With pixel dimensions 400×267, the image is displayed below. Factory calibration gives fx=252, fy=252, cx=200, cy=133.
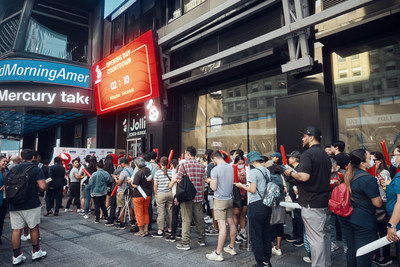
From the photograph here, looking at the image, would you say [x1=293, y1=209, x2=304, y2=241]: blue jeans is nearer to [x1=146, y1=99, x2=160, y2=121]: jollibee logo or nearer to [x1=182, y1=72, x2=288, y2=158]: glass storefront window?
[x1=182, y1=72, x2=288, y2=158]: glass storefront window

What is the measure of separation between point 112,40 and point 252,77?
1099 cm

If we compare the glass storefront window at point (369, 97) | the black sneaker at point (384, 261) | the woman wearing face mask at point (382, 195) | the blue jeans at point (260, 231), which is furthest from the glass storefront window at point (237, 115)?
the blue jeans at point (260, 231)

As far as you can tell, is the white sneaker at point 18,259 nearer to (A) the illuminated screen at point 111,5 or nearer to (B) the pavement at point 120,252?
(B) the pavement at point 120,252

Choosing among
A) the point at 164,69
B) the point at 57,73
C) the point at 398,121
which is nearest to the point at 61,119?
the point at 57,73

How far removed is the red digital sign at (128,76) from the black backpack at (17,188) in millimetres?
7439

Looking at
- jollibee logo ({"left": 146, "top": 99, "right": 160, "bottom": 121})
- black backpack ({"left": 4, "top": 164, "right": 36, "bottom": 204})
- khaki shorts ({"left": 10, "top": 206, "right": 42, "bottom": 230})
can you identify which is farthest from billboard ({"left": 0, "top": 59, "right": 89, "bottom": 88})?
khaki shorts ({"left": 10, "top": 206, "right": 42, "bottom": 230})

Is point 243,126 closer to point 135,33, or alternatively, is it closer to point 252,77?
point 252,77

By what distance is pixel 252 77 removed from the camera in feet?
34.3

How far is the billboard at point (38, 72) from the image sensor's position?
45.6 ft

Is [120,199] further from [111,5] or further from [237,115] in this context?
[111,5]

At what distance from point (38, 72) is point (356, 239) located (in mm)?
16363

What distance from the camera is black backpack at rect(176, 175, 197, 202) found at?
17.3 feet

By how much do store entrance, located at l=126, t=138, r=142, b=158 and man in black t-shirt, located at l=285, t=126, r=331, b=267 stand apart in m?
13.0

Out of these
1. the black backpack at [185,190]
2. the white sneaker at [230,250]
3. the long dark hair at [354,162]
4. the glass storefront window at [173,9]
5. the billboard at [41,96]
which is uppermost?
the glass storefront window at [173,9]
